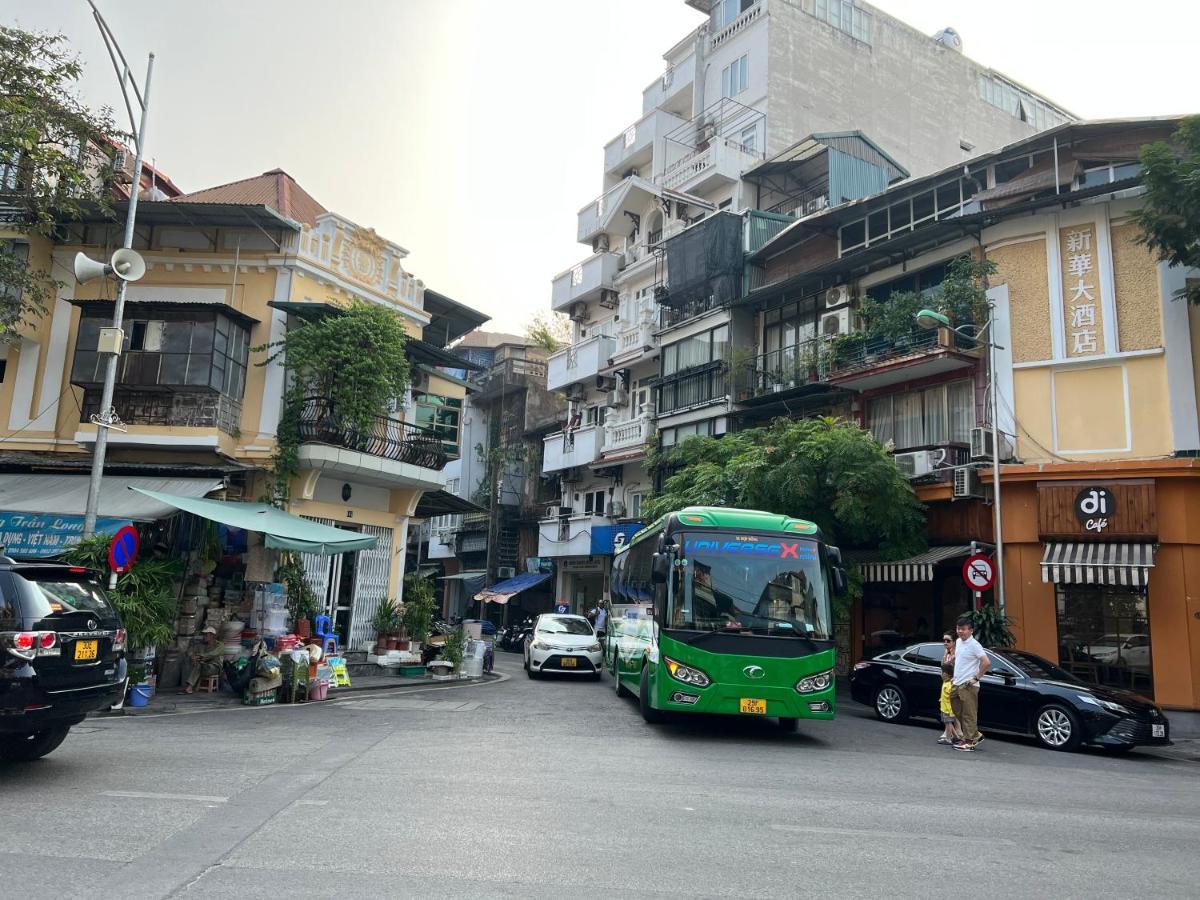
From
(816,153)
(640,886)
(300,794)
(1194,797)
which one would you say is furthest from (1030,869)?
(816,153)

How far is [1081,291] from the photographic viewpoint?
20375 millimetres

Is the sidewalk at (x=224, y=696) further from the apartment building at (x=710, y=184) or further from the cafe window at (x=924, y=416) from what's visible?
the apartment building at (x=710, y=184)

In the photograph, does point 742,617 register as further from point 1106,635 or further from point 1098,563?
point 1106,635

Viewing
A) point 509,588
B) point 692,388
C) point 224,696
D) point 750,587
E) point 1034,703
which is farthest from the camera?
point 509,588

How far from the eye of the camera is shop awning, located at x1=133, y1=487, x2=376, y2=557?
15.9 meters

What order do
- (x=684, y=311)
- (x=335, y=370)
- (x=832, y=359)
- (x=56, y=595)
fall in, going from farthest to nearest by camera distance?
(x=684, y=311)
(x=832, y=359)
(x=335, y=370)
(x=56, y=595)

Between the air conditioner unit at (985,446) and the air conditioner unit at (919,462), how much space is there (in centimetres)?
80

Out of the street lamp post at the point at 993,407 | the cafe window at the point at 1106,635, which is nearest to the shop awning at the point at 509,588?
the street lamp post at the point at 993,407

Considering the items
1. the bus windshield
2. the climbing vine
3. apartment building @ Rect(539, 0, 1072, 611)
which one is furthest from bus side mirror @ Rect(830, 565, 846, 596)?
apartment building @ Rect(539, 0, 1072, 611)

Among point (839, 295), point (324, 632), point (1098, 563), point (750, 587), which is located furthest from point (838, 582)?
point (839, 295)

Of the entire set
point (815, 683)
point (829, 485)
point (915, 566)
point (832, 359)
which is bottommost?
point (815, 683)

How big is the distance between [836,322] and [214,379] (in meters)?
16.3

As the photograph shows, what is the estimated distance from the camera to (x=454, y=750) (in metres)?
10.4

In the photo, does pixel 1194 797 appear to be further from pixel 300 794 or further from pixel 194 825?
pixel 194 825
